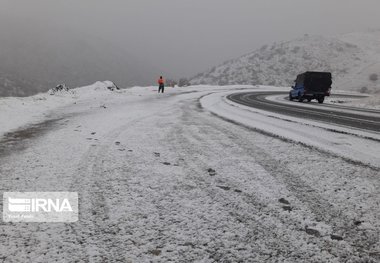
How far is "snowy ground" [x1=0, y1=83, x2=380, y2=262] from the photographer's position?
214 centimetres

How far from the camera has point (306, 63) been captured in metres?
79.5

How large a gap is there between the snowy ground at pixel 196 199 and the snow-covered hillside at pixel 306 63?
67.1 m

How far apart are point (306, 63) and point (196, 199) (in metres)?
84.1

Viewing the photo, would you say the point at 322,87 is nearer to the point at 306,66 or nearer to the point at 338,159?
the point at 338,159

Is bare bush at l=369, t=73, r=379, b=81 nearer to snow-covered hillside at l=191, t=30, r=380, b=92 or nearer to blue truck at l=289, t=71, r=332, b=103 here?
snow-covered hillside at l=191, t=30, r=380, b=92

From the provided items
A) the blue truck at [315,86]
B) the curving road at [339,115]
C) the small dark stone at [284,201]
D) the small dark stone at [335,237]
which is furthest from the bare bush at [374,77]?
the small dark stone at [335,237]

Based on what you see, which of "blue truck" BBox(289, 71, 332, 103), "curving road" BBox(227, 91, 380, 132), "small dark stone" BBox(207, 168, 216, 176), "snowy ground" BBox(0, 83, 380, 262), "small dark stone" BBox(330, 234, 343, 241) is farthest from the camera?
"blue truck" BBox(289, 71, 332, 103)

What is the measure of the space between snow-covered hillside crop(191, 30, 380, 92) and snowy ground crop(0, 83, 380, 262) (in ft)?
220

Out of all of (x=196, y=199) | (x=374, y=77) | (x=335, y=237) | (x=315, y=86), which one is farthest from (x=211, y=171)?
(x=374, y=77)

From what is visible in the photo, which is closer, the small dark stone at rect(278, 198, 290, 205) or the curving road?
the small dark stone at rect(278, 198, 290, 205)

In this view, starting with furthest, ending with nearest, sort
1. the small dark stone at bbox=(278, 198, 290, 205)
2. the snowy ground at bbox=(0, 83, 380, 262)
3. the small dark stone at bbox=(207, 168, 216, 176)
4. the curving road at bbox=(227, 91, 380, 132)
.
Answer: the curving road at bbox=(227, 91, 380, 132), the small dark stone at bbox=(207, 168, 216, 176), the small dark stone at bbox=(278, 198, 290, 205), the snowy ground at bbox=(0, 83, 380, 262)

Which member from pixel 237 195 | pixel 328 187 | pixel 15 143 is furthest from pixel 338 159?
pixel 15 143

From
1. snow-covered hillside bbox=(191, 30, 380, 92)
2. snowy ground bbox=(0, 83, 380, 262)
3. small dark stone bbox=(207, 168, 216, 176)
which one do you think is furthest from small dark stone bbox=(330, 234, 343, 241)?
snow-covered hillside bbox=(191, 30, 380, 92)

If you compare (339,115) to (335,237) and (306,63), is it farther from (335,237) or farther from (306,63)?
(306,63)
